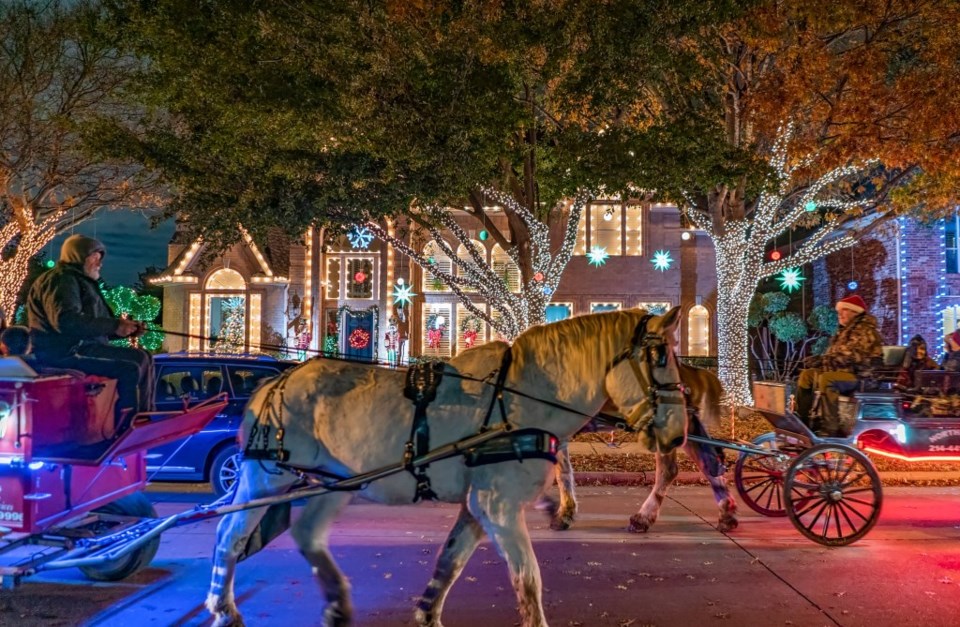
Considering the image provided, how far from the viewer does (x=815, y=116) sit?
13.6 m

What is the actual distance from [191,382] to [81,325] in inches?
149

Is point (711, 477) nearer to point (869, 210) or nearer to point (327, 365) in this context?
point (327, 365)

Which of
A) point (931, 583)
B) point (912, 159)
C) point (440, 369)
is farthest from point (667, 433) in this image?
point (912, 159)

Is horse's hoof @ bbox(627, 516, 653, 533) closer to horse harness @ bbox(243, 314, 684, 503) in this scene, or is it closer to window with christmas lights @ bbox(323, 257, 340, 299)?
horse harness @ bbox(243, 314, 684, 503)

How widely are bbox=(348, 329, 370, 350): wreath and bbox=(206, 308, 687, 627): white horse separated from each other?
68.2 ft

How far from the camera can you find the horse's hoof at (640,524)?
7280 mm

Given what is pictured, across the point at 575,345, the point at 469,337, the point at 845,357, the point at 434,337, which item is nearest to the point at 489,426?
the point at 575,345

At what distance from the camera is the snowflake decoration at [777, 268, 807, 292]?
2458 centimetres

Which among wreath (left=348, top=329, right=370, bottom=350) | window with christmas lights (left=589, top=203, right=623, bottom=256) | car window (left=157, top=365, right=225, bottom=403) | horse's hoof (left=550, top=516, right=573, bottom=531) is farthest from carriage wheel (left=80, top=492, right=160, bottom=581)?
window with christmas lights (left=589, top=203, right=623, bottom=256)

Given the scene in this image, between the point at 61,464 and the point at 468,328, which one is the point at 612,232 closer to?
the point at 468,328

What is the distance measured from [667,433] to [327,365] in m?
2.28

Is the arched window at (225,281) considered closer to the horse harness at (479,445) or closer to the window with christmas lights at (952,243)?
the horse harness at (479,445)

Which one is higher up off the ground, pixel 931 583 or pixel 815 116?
pixel 815 116

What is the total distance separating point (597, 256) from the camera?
24109 millimetres
